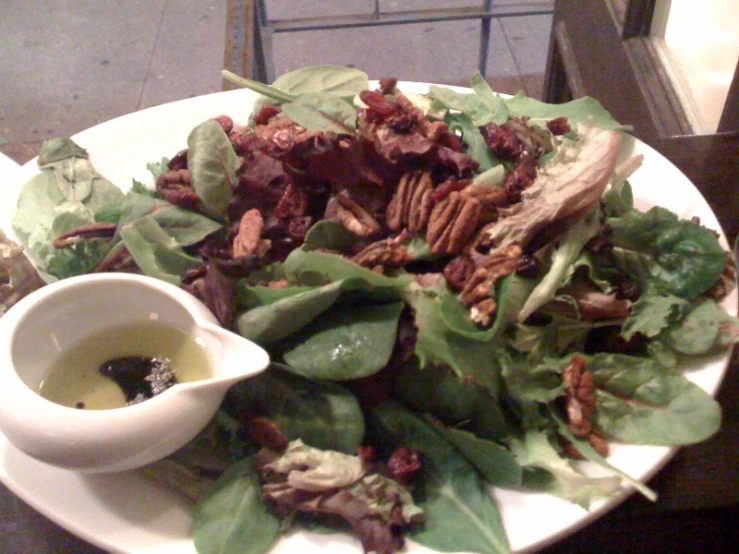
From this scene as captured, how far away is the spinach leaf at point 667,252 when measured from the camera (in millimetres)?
570

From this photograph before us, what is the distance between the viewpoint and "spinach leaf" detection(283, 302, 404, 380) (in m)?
0.50

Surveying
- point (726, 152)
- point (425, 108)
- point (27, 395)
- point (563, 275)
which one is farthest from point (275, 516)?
point (726, 152)

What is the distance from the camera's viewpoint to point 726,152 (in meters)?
0.84

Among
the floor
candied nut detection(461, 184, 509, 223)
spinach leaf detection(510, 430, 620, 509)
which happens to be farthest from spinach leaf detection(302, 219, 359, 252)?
the floor

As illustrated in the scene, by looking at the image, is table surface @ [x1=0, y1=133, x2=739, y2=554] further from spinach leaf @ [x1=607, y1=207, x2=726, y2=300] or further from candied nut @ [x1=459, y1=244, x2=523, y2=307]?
candied nut @ [x1=459, y1=244, x2=523, y2=307]

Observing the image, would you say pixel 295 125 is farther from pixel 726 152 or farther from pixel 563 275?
pixel 726 152

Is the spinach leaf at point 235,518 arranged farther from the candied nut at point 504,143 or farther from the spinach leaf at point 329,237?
the candied nut at point 504,143

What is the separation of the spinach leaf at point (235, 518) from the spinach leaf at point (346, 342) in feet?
0.30

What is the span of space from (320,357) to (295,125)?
0.28 meters

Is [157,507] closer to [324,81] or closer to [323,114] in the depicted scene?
[323,114]

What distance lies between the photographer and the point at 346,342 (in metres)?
0.51

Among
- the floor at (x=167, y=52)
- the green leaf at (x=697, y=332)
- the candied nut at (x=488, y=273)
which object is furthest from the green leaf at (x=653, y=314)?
the floor at (x=167, y=52)

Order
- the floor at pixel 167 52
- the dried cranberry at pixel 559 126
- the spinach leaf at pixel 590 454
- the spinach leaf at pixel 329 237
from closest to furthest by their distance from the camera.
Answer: the spinach leaf at pixel 590 454, the spinach leaf at pixel 329 237, the dried cranberry at pixel 559 126, the floor at pixel 167 52

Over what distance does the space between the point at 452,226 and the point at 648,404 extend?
0.68 feet
